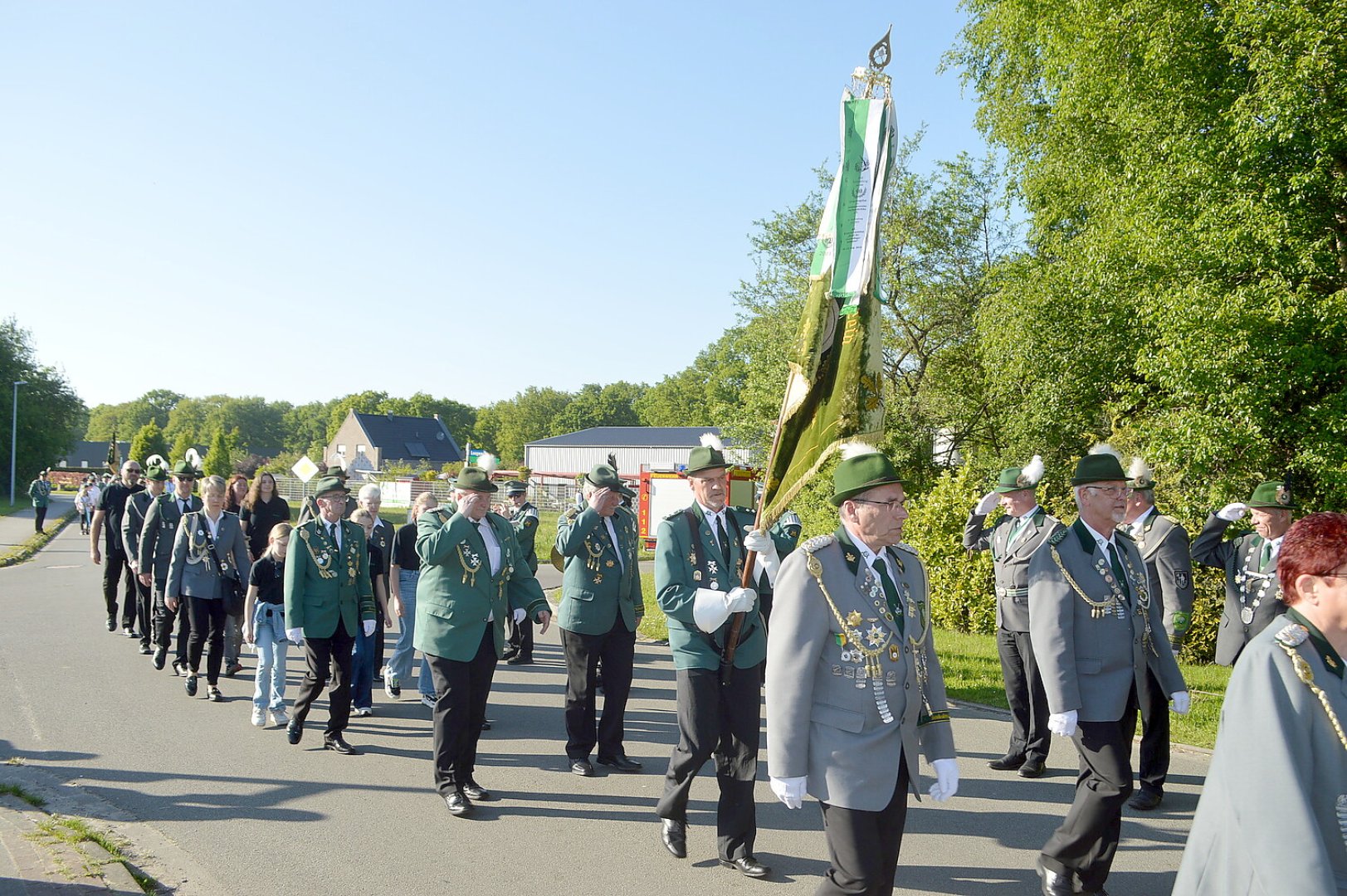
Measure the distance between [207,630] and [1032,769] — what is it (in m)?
7.61

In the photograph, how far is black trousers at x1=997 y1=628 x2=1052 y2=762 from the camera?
7.31 meters

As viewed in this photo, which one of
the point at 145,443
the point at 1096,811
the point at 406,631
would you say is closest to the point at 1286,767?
the point at 1096,811

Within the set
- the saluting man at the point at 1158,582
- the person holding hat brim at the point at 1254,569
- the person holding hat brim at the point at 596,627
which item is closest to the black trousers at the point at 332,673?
the person holding hat brim at the point at 596,627

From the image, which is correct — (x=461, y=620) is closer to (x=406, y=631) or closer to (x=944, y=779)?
(x=944, y=779)

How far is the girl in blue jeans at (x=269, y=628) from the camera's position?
28.0 feet

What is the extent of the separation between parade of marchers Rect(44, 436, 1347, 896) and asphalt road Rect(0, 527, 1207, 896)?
19cm

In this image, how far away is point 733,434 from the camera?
28.3m

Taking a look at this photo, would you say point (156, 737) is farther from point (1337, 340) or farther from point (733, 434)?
point (733, 434)

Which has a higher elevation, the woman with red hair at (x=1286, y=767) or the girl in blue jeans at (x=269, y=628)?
the woman with red hair at (x=1286, y=767)

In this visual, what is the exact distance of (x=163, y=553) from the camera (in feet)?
35.7

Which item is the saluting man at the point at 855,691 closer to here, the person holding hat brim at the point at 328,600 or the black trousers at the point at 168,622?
the person holding hat brim at the point at 328,600

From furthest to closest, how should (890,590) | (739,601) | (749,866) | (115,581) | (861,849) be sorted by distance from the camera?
1. (115,581)
2. (749,866)
3. (739,601)
4. (890,590)
5. (861,849)

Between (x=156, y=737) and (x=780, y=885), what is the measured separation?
216 inches

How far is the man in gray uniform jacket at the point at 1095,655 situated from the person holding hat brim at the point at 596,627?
3369mm
